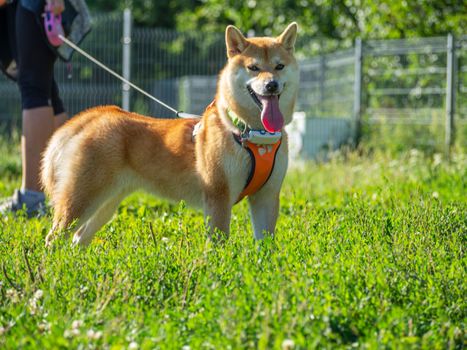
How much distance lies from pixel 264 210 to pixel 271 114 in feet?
1.82

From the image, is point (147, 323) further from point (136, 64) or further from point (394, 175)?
point (136, 64)

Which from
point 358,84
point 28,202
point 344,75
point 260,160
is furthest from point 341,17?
point 260,160

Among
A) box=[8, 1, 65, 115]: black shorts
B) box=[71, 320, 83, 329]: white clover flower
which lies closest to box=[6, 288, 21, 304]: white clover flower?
box=[71, 320, 83, 329]: white clover flower

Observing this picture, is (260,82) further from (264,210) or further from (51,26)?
(51,26)

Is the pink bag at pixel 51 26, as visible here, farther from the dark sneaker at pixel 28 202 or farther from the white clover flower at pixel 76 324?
the white clover flower at pixel 76 324

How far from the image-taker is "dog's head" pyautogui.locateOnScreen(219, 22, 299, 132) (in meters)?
4.19

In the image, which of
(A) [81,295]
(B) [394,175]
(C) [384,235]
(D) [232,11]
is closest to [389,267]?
(C) [384,235]

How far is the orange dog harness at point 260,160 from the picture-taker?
13.8ft

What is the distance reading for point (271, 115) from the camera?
4199 mm

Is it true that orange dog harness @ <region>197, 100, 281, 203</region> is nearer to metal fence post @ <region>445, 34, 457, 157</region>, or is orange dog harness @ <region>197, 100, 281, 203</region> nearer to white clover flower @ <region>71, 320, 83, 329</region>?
white clover flower @ <region>71, 320, 83, 329</region>

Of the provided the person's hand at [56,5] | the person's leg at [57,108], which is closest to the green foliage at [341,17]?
the person's leg at [57,108]

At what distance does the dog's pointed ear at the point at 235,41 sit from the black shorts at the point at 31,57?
1.80 metres

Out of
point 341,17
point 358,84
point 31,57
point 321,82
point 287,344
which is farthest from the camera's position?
point 341,17

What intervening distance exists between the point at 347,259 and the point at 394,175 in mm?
4600
